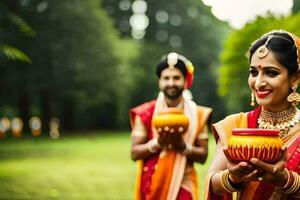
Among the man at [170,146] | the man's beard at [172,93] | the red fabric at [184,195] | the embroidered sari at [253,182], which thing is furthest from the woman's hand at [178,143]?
the embroidered sari at [253,182]

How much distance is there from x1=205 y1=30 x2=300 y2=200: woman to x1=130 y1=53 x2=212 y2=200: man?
225cm

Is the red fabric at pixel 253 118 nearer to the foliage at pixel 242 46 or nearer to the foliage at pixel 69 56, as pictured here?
the foliage at pixel 242 46

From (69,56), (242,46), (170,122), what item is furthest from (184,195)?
(69,56)

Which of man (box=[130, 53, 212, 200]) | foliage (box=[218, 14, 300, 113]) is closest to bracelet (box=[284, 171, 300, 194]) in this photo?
man (box=[130, 53, 212, 200])

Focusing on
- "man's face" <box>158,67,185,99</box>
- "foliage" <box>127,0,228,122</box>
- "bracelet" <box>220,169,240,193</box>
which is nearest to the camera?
"bracelet" <box>220,169,240,193</box>

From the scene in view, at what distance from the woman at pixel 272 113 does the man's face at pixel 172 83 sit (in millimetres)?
2539

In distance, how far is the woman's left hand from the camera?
2.93m

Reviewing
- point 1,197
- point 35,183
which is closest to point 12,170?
point 35,183

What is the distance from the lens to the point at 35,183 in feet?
46.6

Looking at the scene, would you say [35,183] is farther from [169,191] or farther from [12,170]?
[169,191]

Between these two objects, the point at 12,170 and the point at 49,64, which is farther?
the point at 49,64

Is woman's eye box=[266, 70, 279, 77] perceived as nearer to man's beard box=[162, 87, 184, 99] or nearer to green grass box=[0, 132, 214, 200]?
man's beard box=[162, 87, 184, 99]

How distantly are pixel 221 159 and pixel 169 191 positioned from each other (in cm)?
249

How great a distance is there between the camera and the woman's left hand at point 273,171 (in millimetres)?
2934
